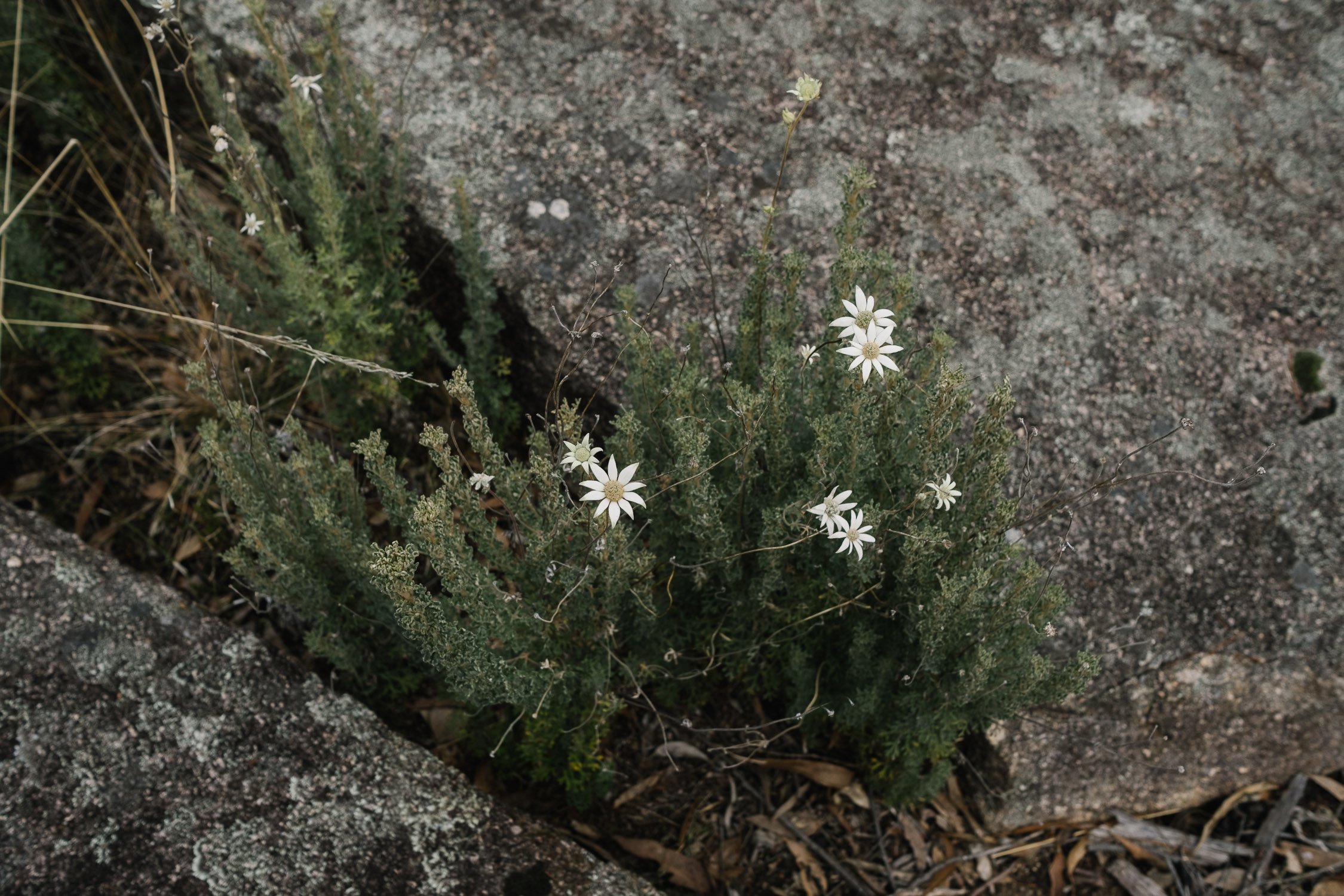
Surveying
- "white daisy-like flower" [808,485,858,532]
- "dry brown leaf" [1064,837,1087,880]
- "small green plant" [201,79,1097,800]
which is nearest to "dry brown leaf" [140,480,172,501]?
"small green plant" [201,79,1097,800]

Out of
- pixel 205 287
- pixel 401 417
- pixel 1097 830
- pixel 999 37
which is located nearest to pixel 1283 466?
pixel 1097 830

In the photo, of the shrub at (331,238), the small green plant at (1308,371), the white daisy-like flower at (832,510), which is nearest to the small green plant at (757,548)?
the white daisy-like flower at (832,510)

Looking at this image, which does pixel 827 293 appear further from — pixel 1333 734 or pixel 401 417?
pixel 1333 734

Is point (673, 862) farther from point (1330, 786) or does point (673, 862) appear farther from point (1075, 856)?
point (1330, 786)

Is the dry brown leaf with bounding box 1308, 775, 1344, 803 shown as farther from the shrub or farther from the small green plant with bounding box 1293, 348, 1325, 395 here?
the shrub

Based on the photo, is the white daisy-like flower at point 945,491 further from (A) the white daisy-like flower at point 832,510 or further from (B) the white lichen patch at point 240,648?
(B) the white lichen patch at point 240,648
